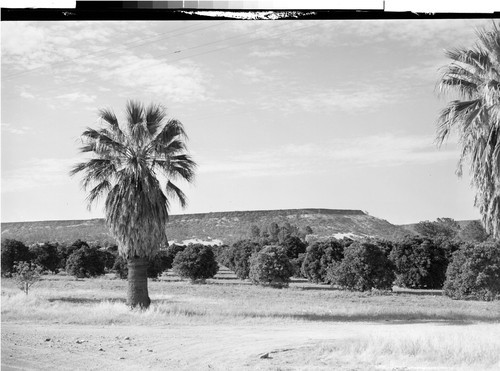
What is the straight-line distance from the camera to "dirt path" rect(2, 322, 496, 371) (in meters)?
8.12

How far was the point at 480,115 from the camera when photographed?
922 centimetres

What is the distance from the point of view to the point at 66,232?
28.7 m

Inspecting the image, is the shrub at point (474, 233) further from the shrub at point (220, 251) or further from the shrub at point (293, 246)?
the shrub at point (220, 251)

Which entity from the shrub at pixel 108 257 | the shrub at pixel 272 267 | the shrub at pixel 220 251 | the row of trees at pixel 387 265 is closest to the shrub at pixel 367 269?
the row of trees at pixel 387 265

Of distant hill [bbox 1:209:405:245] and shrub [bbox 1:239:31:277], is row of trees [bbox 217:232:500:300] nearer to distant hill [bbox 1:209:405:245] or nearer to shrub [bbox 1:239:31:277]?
distant hill [bbox 1:209:405:245]

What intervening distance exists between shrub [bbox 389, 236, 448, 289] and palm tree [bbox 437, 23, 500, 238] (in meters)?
18.6

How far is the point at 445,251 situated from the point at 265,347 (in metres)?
21.8

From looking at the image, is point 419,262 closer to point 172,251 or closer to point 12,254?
point 172,251

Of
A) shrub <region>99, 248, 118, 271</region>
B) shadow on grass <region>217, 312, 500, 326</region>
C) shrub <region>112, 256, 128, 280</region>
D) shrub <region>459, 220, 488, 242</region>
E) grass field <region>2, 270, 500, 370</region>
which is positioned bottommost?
shadow on grass <region>217, 312, 500, 326</region>

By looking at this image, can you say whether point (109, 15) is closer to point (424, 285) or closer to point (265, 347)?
point (265, 347)

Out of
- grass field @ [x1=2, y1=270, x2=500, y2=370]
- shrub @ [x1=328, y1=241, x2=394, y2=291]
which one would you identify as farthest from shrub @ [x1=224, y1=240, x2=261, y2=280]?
grass field @ [x1=2, y1=270, x2=500, y2=370]

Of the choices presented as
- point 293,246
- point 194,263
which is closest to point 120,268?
point 194,263

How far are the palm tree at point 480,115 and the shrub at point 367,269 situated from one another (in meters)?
Answer: 15.2

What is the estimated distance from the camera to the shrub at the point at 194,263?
92.1ft
